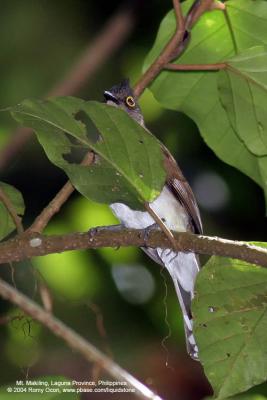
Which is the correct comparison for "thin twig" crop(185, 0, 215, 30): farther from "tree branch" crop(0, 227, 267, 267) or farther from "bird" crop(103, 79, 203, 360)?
"bird" crop(103, 79, 203, 360)

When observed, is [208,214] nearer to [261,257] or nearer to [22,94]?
[22,94]

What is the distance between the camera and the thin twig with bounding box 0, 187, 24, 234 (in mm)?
2758

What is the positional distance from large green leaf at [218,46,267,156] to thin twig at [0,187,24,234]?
2.83ft

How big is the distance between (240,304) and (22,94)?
243 centimetres

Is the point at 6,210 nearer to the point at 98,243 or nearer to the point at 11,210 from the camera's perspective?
the point at 11,210

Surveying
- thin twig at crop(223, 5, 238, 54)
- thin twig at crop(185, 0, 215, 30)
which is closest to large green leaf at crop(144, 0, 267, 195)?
thin twig at crop(223, 5, 238, 54)

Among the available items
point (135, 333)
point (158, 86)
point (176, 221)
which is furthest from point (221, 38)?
point (135, 333)

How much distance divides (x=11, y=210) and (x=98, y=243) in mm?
351

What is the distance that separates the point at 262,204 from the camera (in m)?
5.60

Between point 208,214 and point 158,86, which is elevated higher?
point 158,86

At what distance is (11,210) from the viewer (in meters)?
2.77

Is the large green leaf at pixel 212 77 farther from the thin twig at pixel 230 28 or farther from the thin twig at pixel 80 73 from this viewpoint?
the thin twig at pixel 80 73

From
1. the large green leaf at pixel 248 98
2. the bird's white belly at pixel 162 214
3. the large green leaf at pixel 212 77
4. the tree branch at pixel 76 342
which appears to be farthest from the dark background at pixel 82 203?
the tree branch at pixel 76 342

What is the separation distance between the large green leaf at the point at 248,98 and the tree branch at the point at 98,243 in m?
0.57
